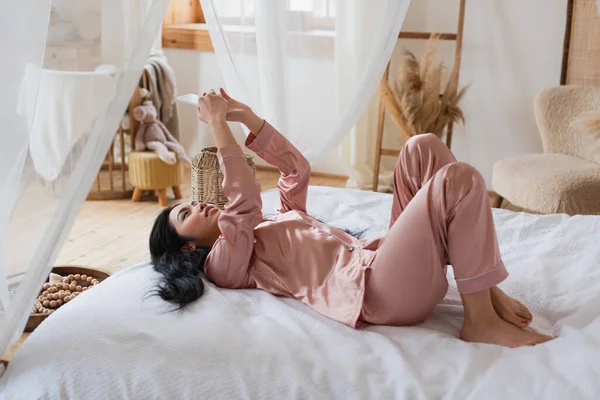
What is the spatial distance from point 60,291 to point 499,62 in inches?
103

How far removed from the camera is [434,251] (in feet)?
5.90

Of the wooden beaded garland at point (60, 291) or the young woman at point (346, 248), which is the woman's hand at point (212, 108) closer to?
the young woman at point (346, 248)

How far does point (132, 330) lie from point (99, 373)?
0.49 ft

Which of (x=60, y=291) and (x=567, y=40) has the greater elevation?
(x=567, y=40)

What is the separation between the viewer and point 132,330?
1740mm

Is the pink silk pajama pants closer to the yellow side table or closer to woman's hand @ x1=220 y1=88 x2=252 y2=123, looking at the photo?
woman's hand @ x1=220 y1=88 x2=252 y2=123

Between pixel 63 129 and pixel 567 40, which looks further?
pixel 567 40

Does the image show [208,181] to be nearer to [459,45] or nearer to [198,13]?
[459,45]

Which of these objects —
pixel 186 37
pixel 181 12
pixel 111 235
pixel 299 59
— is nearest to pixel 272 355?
pixel 299 59

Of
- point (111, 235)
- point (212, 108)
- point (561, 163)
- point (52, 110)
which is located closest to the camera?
point (52, 110)

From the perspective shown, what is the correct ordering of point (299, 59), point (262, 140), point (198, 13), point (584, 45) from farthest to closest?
1. point (198, 13)
2. point (584, 45)
3. point (299, 59)
4. point (262, 140)

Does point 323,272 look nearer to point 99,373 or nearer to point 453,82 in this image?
point 99,373

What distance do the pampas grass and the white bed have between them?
6.86 ft

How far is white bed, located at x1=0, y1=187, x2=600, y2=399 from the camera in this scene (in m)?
1.58
